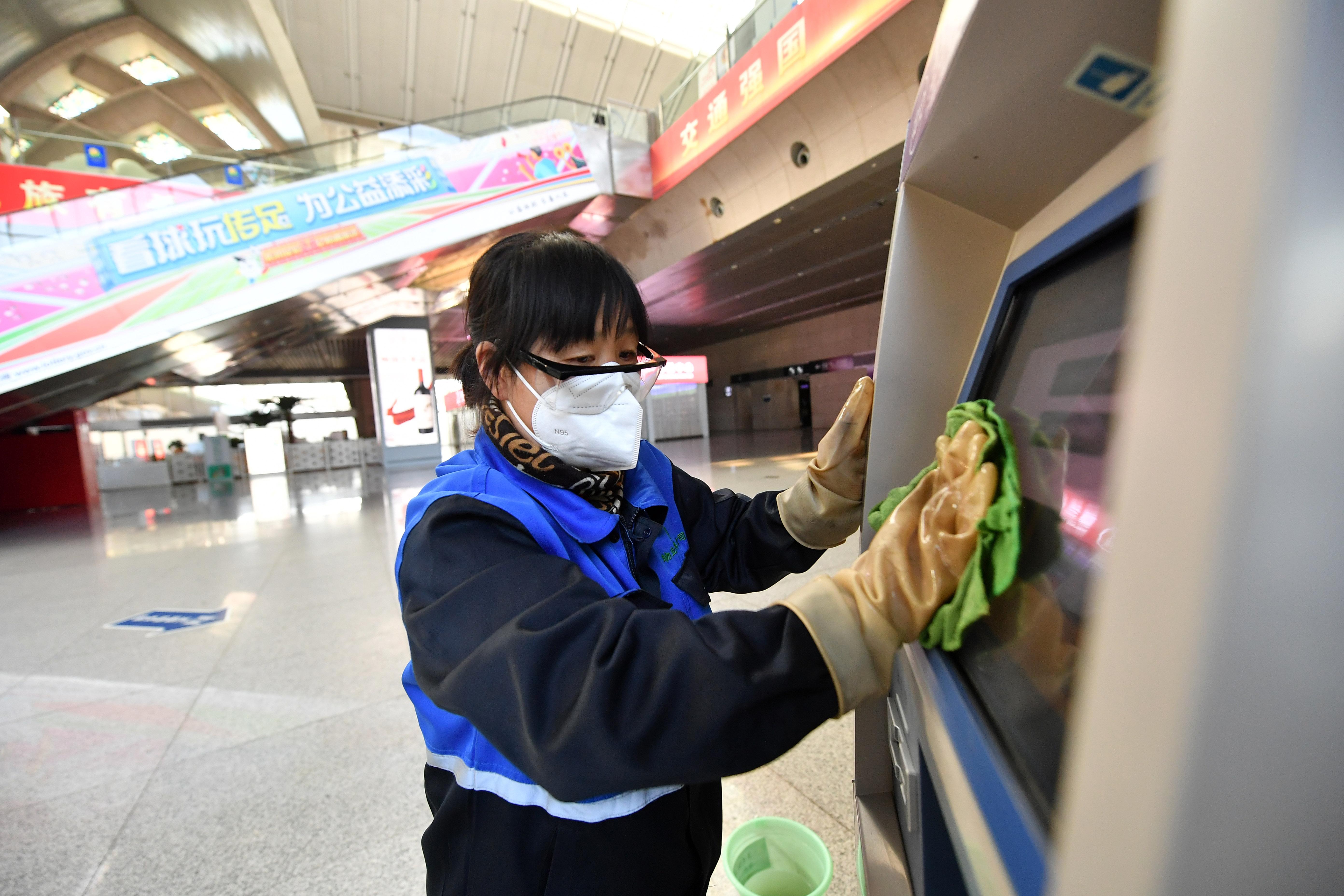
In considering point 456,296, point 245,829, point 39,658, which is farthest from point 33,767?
point 456,296

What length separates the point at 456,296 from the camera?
10.8m

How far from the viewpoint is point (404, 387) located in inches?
446

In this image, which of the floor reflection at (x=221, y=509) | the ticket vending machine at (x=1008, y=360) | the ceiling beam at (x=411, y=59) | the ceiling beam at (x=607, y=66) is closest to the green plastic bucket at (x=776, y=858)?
the ticket vending machine at (x=1008, y=360)

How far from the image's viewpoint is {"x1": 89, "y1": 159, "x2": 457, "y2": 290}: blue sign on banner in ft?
22.0

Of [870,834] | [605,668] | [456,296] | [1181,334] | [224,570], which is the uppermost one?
[456,296]

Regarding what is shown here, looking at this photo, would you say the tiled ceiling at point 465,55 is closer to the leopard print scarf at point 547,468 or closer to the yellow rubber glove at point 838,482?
the yellow rubber glove at point 838,482

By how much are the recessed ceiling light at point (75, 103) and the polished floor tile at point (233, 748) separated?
14.8 m

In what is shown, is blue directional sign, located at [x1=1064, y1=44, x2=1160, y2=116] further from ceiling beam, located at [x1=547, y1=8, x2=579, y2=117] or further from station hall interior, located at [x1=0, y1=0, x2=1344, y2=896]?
ceiling beam, located at [x1=547, y1=8, x2=579, y2=117]

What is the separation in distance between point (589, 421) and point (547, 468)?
0.36 feet

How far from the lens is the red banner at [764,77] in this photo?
6352 millimetres

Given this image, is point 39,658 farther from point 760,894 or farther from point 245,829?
point 760,894

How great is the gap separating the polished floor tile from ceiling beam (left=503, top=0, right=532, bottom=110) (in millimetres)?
15077

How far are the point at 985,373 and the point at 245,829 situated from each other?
6.41 feet

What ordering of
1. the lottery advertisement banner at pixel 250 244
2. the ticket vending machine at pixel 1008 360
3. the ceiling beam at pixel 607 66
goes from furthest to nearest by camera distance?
the ceiling beam at pixel 607 66
the lottery advertisement banner at pixel 250 244
the ticket vending machine at pixel 1008 360
